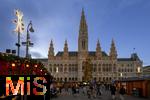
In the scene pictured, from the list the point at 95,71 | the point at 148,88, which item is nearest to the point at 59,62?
the point at 95,71

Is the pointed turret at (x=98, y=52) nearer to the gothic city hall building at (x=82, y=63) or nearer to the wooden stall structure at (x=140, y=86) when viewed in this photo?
the gothic city hall building at (x=82, y=63)

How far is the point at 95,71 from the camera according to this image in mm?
183625

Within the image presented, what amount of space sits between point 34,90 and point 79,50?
17231 centimetres

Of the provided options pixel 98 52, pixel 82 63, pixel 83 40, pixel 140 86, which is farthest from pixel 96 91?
pixel 98 52

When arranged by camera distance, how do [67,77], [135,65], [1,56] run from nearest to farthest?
1. [1,56]
2. [67,77]
3. [135,65]

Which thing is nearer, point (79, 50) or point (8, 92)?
point (8, 92)

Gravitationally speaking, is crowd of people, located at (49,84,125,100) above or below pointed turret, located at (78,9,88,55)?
below

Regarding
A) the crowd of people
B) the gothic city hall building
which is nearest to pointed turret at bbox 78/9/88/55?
the gothic city hall building

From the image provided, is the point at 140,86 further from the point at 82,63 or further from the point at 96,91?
the point at 82,63

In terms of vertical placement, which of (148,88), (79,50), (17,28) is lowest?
(148,88)

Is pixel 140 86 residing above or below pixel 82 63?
below

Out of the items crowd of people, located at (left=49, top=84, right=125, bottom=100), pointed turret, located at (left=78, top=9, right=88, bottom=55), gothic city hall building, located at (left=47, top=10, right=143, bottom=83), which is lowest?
crowd of people, located at (left=49, top=84, right=125, bottom=100)

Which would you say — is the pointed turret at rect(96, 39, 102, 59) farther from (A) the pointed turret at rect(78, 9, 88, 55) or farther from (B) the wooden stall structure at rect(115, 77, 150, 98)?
(B) the wooden stall structure at rect(115, 77, 150, 98)

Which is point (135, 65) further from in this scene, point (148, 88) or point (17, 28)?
point (17, 28)
